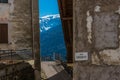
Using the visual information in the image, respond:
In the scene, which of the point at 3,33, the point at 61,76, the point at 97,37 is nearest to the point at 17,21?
the point at 3,33

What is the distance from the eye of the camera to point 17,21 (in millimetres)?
27094

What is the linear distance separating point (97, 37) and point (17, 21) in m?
24.5

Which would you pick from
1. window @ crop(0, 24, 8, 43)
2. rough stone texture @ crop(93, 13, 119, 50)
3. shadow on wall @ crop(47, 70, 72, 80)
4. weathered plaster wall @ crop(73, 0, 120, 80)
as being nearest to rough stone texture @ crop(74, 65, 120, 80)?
weathered plaster wall @ crop(73, 0, 120, 80)

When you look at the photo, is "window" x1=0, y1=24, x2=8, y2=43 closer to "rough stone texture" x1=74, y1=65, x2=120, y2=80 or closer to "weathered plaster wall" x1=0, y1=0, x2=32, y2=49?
"weathered plaster wall" x1=0, y1=0, x2=32, y2=49

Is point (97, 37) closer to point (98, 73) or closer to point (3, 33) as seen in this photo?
point (98, 73)

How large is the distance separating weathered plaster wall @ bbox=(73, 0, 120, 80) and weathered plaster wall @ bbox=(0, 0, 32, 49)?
23.9 metres

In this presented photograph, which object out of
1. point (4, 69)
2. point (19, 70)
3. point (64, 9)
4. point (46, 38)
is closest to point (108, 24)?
point (64, 9)

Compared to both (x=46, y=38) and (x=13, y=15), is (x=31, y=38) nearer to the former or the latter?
(x=13, y=15)

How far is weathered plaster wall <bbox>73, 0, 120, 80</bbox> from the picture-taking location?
2.84 meters

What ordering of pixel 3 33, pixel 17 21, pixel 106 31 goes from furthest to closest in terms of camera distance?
pixel 17 21 < pixel 3 33 < pixel 106 31

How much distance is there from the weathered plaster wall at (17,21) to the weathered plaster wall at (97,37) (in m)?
23.9

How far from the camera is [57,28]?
32781 millimetres

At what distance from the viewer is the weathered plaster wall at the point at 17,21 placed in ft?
87.8

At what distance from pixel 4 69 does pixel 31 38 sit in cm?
589
